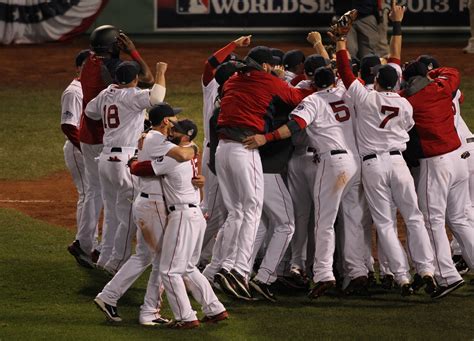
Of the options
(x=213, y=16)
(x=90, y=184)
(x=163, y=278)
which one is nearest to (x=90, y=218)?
(x=90, y=184)

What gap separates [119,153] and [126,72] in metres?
0.74

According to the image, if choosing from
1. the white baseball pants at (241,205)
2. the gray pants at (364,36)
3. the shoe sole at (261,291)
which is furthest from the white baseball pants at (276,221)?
the gray pants at (364,36)

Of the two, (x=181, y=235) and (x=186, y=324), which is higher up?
(x=181, y=235)

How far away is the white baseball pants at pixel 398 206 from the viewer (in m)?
10.6

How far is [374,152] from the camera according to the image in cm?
1063

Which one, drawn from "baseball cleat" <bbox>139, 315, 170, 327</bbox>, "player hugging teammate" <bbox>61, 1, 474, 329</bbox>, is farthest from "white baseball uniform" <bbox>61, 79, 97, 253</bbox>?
"baseball cleat" <bbox>139, 315, 170, 327</bbox>

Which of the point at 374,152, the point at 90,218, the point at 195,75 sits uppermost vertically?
the point at 374,152

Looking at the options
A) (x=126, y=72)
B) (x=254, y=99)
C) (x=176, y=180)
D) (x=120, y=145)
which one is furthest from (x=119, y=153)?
(x=176, y=180)

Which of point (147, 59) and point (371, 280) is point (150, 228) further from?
point (147, 59)

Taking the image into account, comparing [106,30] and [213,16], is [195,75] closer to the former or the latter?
[213,16]

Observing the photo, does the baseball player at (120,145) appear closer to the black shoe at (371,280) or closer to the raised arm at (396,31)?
the black shoe at (371,280)

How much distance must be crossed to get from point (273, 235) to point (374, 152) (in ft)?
3.73

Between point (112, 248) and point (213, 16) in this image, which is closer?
point (112, 248)

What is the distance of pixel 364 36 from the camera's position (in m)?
17.8
